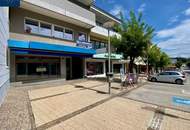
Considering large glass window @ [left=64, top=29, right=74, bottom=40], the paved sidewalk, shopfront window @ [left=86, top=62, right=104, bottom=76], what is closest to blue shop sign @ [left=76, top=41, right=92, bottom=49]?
large glass window @ [left=64, top=29, right=74, bottom=40]

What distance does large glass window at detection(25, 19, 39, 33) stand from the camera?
12289mm

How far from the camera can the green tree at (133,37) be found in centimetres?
1705

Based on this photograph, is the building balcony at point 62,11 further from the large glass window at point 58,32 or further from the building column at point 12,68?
the building column at point 12,68

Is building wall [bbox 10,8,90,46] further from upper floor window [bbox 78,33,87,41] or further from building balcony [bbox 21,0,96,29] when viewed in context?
upper floor window [bbox 78,33,87,41]

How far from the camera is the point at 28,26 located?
12.4 meters

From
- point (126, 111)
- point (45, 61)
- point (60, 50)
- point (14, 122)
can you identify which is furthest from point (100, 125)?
point (45, 61)

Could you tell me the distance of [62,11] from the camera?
45.8 ft

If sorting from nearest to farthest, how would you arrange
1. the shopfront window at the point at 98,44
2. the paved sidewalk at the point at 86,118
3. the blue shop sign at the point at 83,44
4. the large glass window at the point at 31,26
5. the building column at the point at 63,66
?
the paved sidewalk at the point at 86,118
the large glass window at the point at 31,26
the building column at the point at 63,66
the blue shop sign at the point at 83,44
the shopfront window at the point at 98,44

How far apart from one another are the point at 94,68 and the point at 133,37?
8.11 meters

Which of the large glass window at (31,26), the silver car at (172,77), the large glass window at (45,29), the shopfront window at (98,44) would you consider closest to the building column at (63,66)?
the large glass window at (45,29)

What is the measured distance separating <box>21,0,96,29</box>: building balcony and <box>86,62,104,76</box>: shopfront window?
5.89m

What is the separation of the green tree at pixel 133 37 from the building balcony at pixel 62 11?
425cm

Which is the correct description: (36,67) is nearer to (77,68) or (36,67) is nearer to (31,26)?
(31,26)

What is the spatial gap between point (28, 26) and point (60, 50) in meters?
3.41
